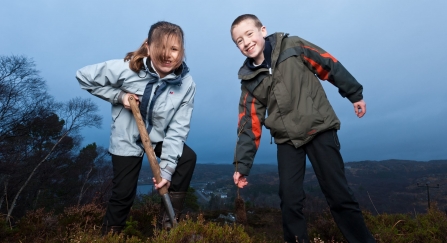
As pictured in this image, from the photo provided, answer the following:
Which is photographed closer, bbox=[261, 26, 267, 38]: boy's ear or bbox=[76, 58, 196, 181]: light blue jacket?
bbox=[76, 58, 196, 181]: light blue jacket

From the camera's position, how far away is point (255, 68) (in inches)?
137

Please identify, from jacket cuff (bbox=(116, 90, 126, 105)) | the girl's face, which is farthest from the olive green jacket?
jacket cuff (bbox=(116, 90, 126, 105))

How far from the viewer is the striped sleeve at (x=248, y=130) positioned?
335 centimetres

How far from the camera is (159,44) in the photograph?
11.1 ft

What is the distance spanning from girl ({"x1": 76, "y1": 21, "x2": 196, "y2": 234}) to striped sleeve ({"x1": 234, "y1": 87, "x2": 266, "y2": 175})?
1.80ft

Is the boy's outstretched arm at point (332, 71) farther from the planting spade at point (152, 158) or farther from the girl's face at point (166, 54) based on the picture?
the planting spade at point (152, 158)

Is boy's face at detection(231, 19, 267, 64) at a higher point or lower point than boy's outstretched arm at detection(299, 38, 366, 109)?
higher

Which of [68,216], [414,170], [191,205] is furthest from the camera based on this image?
[414,170]

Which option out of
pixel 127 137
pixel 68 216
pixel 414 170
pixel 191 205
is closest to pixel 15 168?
pixel 191 205

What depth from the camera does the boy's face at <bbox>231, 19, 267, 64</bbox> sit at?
3.48 metres

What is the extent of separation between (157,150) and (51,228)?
2.34 meters

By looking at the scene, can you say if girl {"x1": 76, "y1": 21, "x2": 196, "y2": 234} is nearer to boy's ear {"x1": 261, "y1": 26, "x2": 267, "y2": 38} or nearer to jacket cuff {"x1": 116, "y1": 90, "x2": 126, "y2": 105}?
jacket cuff {"x1": 116, "y1": 90, "x2": 126, "y2": 105}

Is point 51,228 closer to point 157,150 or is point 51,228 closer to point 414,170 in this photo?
point 157,150

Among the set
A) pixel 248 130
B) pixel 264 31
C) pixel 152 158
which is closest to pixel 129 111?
pixel 152 158
